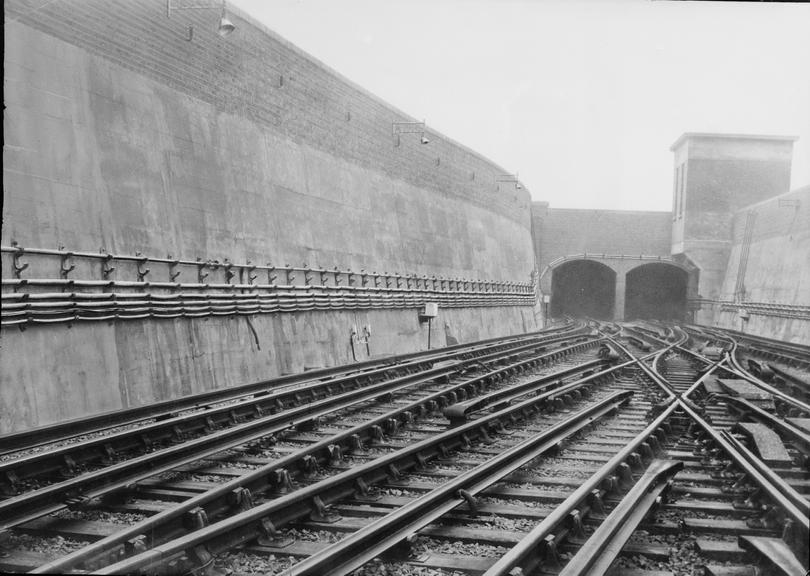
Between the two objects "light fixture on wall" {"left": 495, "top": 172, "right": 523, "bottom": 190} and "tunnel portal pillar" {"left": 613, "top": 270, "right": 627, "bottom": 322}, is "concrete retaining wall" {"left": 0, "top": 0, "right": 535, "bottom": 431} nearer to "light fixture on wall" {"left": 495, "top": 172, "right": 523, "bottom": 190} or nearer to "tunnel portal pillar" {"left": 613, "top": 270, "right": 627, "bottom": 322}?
"light fixture on wall" {"left": 495, "top": 172, "right": 523, "bottom": 190}

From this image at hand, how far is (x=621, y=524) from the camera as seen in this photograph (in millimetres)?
4578

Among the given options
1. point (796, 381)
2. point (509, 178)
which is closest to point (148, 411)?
point (796, 381)

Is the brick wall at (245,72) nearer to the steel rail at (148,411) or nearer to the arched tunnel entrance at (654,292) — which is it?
the steel rail at (148,411)

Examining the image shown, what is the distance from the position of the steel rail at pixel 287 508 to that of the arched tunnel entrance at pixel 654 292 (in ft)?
143

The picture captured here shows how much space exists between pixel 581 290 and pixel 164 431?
159 feet

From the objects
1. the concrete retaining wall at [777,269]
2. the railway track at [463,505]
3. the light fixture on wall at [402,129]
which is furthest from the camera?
the concrete retaining wall at [777,269]

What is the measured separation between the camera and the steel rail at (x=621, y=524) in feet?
12.5

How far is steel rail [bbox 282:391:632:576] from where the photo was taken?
3.76 meters

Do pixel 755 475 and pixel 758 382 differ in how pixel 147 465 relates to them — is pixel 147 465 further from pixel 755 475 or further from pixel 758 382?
pixel 758 382

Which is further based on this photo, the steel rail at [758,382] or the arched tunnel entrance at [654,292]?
the arched tunnel entrance at [654,292]

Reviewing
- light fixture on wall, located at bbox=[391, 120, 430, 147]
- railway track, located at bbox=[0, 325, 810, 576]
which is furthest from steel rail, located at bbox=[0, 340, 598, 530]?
light fixture on wall, located at bbox=[391, 120, 430, 147]

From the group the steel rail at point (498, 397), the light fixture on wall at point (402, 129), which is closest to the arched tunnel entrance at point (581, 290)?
the light fixture on wall at point (402, 129)

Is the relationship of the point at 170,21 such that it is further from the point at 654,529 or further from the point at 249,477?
the point at 654,529

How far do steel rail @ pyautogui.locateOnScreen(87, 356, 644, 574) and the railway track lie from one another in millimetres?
11
